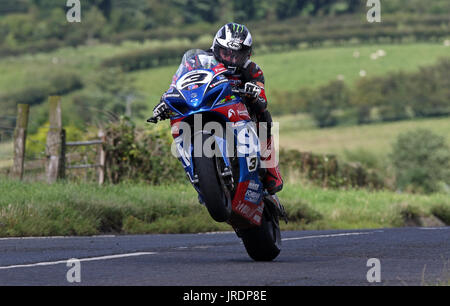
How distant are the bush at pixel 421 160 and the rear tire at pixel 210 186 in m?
37.4

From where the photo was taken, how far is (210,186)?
7.58 m

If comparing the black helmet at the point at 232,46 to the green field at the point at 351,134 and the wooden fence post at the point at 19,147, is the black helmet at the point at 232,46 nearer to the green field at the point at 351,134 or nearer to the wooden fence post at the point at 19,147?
the wooden fence post at the point at 19,147

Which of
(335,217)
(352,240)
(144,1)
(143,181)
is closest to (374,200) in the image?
(335,217)

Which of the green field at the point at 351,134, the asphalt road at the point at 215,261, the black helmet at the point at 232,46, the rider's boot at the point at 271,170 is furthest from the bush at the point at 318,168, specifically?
the green field at the point at 351,134

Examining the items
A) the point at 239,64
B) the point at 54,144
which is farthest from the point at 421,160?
the point at 239,64

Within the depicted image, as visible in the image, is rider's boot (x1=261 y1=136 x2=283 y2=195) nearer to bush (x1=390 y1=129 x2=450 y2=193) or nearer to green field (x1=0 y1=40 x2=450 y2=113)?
bush (x1=390 y1=129 x2=450 y2=193)

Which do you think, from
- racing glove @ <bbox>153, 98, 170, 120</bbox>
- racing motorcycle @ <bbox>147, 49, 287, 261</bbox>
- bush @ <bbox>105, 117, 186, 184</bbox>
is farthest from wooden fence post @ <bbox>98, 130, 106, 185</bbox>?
racing glove @ <bbox>153, 98, 170, 120</bbox>

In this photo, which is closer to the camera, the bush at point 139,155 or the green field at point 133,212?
the green field at point 133,212

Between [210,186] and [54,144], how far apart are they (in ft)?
35.2

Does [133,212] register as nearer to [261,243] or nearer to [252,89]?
[261,243]

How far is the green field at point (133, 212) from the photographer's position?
1234 centimetres

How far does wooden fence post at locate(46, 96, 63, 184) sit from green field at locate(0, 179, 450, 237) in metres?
1.30

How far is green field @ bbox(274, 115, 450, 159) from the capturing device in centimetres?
8506
